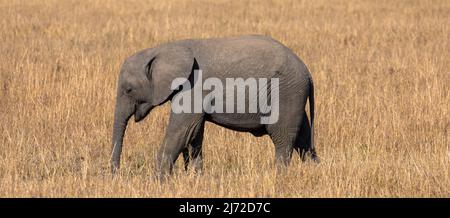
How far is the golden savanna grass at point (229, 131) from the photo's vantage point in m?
6.77

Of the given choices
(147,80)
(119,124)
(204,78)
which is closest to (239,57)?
(204,78)

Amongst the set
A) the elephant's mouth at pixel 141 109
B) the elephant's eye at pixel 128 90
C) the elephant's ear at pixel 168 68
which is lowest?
the elephant's mouth at pixel 141 109

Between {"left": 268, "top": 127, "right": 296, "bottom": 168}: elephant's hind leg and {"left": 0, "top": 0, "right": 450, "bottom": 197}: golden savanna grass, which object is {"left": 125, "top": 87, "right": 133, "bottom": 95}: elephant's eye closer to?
{"left": 0, "top": 0, "right": 450, "bottom": 197}: golden savanna grass

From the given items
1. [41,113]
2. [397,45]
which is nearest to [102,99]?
[41,113]

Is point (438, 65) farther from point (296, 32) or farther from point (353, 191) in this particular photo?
point (353, 191)

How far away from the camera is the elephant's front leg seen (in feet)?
23.1

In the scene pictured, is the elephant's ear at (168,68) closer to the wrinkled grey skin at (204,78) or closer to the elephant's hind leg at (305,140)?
the wrinkled grey skin at (204,78)

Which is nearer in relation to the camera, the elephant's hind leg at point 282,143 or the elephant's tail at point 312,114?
the elephant's hind leg at point 282,143

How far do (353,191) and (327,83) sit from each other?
4919 mm

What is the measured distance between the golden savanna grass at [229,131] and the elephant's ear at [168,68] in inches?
25.3

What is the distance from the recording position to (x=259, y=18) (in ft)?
58.9

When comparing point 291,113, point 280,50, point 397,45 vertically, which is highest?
point 397,45

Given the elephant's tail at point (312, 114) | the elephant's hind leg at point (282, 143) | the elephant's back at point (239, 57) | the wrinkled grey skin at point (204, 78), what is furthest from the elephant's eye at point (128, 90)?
Answer: the elephant's tail at point (312, 114)

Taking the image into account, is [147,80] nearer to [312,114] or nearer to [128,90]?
[128,90]
